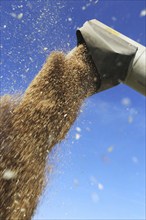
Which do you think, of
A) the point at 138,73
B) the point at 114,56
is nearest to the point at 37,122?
the point at 114,56

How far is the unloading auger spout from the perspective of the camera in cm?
600

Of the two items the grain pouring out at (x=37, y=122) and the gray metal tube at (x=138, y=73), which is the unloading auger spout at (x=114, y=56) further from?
the grain pouring out at (x=37, y=122)

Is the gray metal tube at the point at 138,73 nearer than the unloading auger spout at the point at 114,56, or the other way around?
the gray metal tube at the point at 138,73

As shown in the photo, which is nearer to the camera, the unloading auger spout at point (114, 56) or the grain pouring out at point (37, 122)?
the grain pouring out at point (37, 122)

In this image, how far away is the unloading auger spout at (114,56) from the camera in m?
6.00

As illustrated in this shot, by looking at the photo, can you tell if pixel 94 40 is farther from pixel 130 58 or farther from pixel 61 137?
pixel 61 137

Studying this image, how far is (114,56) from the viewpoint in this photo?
20.4 feet

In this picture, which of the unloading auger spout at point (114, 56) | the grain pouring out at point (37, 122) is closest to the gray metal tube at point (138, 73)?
the unloading auger spout at point (114, 56)

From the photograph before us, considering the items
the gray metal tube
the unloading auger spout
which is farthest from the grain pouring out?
the gray metal tube

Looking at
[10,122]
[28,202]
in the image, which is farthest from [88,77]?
[28,202]

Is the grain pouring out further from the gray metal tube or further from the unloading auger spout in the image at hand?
the gray metal tube

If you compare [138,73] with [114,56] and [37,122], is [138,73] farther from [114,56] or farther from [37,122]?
[37,122]

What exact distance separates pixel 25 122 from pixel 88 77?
3.66ft

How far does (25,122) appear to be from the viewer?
6168 mm
